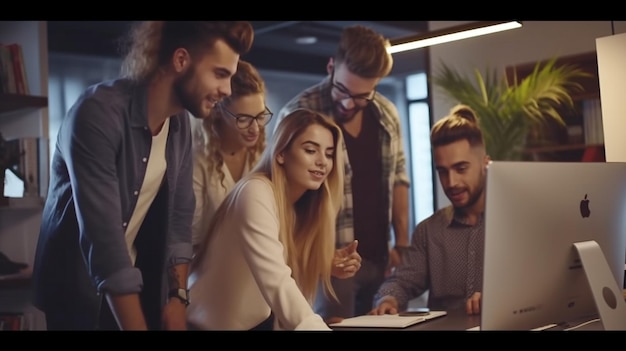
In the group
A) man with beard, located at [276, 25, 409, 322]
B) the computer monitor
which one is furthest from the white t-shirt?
the computer monitor

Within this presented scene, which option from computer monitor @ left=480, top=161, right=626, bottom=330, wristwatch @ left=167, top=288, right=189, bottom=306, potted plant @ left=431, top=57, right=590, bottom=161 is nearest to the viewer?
computer monitor @ left=480, top=161, right=626, bottom=330

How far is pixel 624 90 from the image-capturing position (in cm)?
366

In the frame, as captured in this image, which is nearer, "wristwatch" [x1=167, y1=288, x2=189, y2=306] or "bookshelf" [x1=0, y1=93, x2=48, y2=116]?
"bookshelf" [x1=0, y1=93, x2=48, y2=116]

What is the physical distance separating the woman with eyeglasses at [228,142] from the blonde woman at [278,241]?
52 millimetres

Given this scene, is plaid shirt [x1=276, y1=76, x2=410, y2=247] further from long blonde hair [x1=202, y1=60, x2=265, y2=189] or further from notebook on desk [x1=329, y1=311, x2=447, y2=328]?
notebook on desk [x1=329, y1=311, x2=447, y2=328]

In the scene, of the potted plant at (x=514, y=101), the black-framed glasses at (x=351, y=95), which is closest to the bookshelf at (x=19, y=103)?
the black-framed glasses at (x=351, y=95)

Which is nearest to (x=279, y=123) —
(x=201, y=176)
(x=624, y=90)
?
(x=201, y=176)

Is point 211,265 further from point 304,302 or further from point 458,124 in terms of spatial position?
→ point 458,124

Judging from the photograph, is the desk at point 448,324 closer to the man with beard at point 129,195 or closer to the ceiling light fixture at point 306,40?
the man with beard at point 129,195

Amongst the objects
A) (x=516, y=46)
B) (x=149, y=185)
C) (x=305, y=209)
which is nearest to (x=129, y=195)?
(x=149, y=185)

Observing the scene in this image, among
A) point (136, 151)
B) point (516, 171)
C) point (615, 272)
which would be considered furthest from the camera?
point (136, 151)

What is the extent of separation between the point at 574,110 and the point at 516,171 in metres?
2.66

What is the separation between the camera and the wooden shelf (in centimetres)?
352

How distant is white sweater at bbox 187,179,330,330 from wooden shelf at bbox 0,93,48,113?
103 cm
